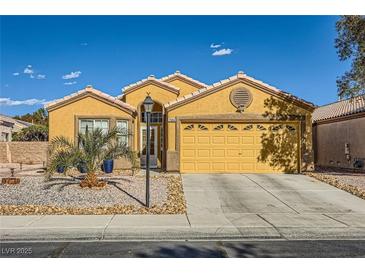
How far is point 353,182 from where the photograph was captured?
1544cm

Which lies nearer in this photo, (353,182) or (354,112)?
(353,182)

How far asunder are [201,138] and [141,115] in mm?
4563

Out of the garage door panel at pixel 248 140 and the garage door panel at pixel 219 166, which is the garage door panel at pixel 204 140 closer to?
the garage door panel at pixel 219 166

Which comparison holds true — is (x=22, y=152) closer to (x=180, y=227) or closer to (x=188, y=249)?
(x=180, y=227)

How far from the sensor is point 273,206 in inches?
452

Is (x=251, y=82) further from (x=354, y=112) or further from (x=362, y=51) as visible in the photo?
(x=354, y=112)

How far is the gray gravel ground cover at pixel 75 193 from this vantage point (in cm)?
1155

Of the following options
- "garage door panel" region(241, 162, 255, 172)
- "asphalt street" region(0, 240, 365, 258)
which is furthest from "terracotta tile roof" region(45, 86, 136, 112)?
"asphalt street" region(0, 240, 365, 258)

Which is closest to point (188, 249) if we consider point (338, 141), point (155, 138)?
point (155, 138)

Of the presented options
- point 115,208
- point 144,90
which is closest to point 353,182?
point 115,208

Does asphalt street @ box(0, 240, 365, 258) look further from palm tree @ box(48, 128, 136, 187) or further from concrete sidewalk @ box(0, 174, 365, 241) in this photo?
palm tree @ box(48, 128, 136, 187)

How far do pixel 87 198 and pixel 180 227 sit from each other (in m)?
4.23

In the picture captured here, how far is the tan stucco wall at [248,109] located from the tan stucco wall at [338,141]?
3337 millimetres

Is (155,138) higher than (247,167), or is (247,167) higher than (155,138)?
(155,138)
